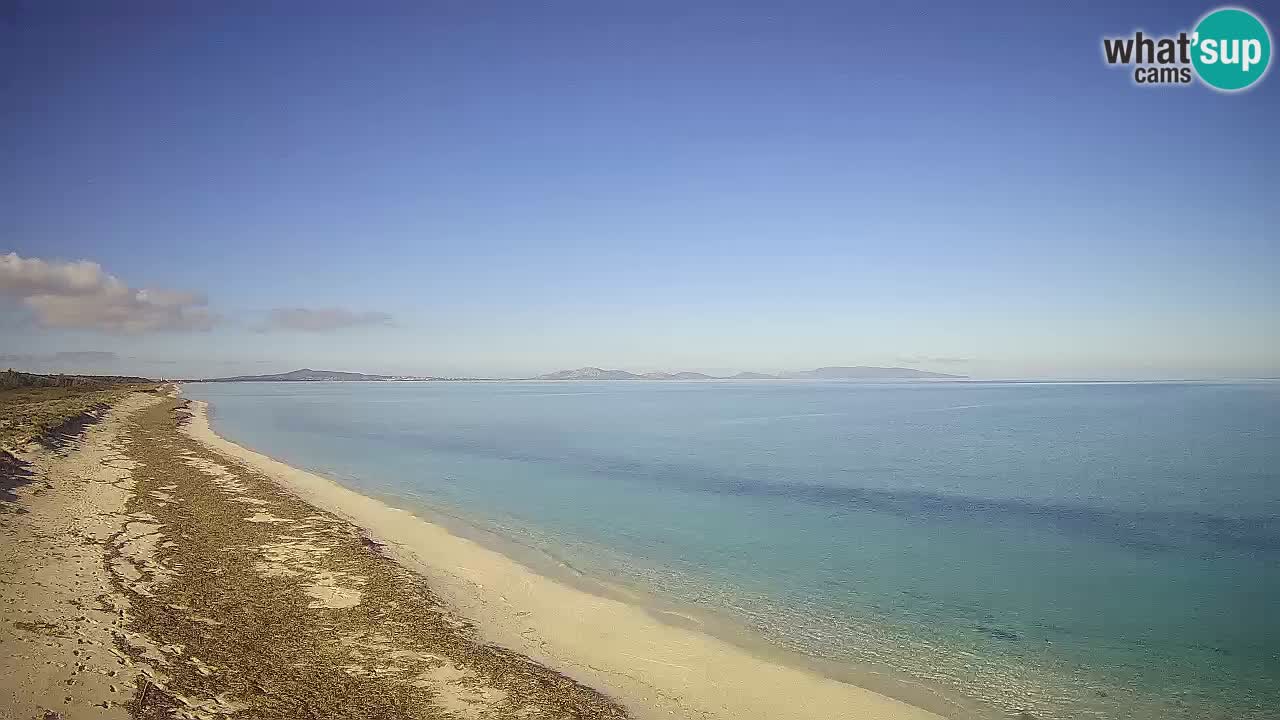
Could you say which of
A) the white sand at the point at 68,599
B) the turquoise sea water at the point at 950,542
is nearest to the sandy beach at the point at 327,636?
the white sand at the point at 68,599

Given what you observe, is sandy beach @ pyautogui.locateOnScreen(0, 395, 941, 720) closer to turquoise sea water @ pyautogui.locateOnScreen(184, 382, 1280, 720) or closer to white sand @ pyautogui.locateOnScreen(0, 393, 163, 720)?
white sand @ pyautogui.locateOnScreen(0, 393, 163, 720)

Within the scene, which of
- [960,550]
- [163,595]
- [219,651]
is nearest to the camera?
[219,651]

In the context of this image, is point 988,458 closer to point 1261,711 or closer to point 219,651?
point 1261,711

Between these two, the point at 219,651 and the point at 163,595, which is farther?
the point at 163,595

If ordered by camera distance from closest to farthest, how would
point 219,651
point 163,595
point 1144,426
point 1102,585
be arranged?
point 219,651
point 163,595
point 1102,585
point 1144,426

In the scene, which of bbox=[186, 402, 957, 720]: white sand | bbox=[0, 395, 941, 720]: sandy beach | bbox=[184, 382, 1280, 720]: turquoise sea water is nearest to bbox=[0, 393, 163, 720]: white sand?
bbox=[0, 395, 941, 720]: sandy beach

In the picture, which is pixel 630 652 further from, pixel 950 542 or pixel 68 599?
pixel 950 542

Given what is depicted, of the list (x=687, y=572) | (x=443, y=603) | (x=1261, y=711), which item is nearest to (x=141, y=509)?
(x=443, y=603)

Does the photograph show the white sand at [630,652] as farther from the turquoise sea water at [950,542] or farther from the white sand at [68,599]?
the white sand at [68,599]
